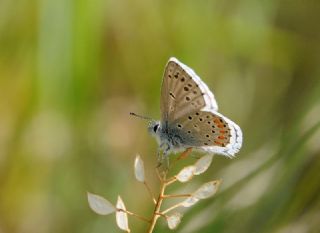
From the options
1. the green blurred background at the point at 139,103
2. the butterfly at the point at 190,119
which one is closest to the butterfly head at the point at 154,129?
the butterfly at the point at 190,119

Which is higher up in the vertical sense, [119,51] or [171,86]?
[171,86]

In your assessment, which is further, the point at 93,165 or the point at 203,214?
the point at 93,165

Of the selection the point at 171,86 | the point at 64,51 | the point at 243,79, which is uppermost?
the point at 171,86

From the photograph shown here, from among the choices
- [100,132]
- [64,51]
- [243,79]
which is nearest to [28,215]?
[100,132]

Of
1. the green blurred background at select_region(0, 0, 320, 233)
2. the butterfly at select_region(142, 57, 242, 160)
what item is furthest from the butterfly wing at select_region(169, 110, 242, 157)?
the green blurred background at select_region(0, 0, 320, 233)

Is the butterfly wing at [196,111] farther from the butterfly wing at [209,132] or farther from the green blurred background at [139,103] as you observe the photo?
the green blurred background at [139,103]

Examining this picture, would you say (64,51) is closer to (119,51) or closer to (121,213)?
(119,51)

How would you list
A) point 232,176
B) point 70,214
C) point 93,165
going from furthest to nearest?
1. point 93,165
2. point 70,214
3. point 232,176

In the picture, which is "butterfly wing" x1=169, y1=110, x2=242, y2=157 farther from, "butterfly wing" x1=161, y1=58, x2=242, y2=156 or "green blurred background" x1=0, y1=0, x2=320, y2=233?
"green blurred background" x1=0, y1=0, x2=320, y2=233

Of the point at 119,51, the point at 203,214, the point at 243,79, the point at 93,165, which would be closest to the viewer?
the point at 203,214
